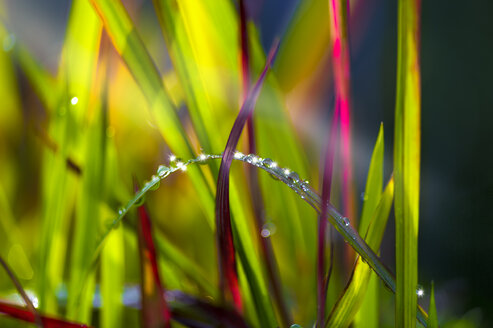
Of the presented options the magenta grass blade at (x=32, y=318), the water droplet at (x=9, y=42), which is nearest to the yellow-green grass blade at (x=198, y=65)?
the magenta grass blade at (x=32, y=318)

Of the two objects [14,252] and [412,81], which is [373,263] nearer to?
[412,81]

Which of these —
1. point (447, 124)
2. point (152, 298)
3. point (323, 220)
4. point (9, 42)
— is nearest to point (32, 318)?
point (152, 298)

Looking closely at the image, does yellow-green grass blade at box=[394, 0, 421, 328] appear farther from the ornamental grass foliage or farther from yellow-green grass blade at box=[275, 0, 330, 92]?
yellow-green grass blade at box=[275, 0, 330, 92]

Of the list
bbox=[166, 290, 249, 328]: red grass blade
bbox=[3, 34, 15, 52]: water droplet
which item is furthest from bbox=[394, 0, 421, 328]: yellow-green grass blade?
bbox=[3, 34, 15, 52]: water droplet

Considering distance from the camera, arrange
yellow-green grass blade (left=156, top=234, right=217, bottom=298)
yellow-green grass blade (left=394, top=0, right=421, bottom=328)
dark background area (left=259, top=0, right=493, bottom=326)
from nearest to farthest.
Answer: yellow-green grass blade (left=394, top=0, right=421, bottom=328)
yellow-green grass blade (left=156, top=234, right=217, bottom=298)
dark background area (left=259, top=0, right=493, bottom=326)

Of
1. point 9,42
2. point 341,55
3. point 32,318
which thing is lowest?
point 32,318

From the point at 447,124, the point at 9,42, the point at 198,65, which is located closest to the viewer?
the point at 198,65

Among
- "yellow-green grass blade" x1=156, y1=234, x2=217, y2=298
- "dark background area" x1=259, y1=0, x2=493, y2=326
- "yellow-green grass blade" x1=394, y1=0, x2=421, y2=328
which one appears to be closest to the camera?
"yellow-green grass blade" x1=394, y1=0, x2=421, y2=328

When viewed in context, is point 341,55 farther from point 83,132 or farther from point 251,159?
point 83,132

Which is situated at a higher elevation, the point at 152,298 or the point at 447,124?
the point at 447,124
